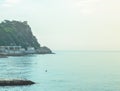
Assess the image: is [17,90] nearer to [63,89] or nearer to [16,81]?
[16,81]

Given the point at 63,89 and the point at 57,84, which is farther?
the point at 57,84

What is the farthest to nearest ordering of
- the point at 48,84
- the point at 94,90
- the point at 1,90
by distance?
1. the point at 48,84
2. the point at 94,90
3. the point at 1,90

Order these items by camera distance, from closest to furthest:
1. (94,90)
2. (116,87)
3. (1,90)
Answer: (1,90), (94,90), (116,87)

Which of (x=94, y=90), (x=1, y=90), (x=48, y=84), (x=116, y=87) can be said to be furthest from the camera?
(x=48, y=84)

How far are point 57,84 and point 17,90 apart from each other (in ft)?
69.5

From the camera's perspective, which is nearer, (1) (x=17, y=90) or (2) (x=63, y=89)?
(1) (x=17, y=90)

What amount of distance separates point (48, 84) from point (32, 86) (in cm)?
1160

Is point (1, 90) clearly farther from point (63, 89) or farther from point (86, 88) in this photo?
point (86, 88)

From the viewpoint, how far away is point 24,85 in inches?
3489

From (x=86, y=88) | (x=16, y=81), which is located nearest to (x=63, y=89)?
(x=86, y=88)

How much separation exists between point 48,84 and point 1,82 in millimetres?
17224

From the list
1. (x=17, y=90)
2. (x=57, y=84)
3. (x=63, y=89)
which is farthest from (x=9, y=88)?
(x=57, y=84)

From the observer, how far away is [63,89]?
3553 inches

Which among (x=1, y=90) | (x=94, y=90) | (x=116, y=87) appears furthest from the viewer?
(x=116, y=87)
